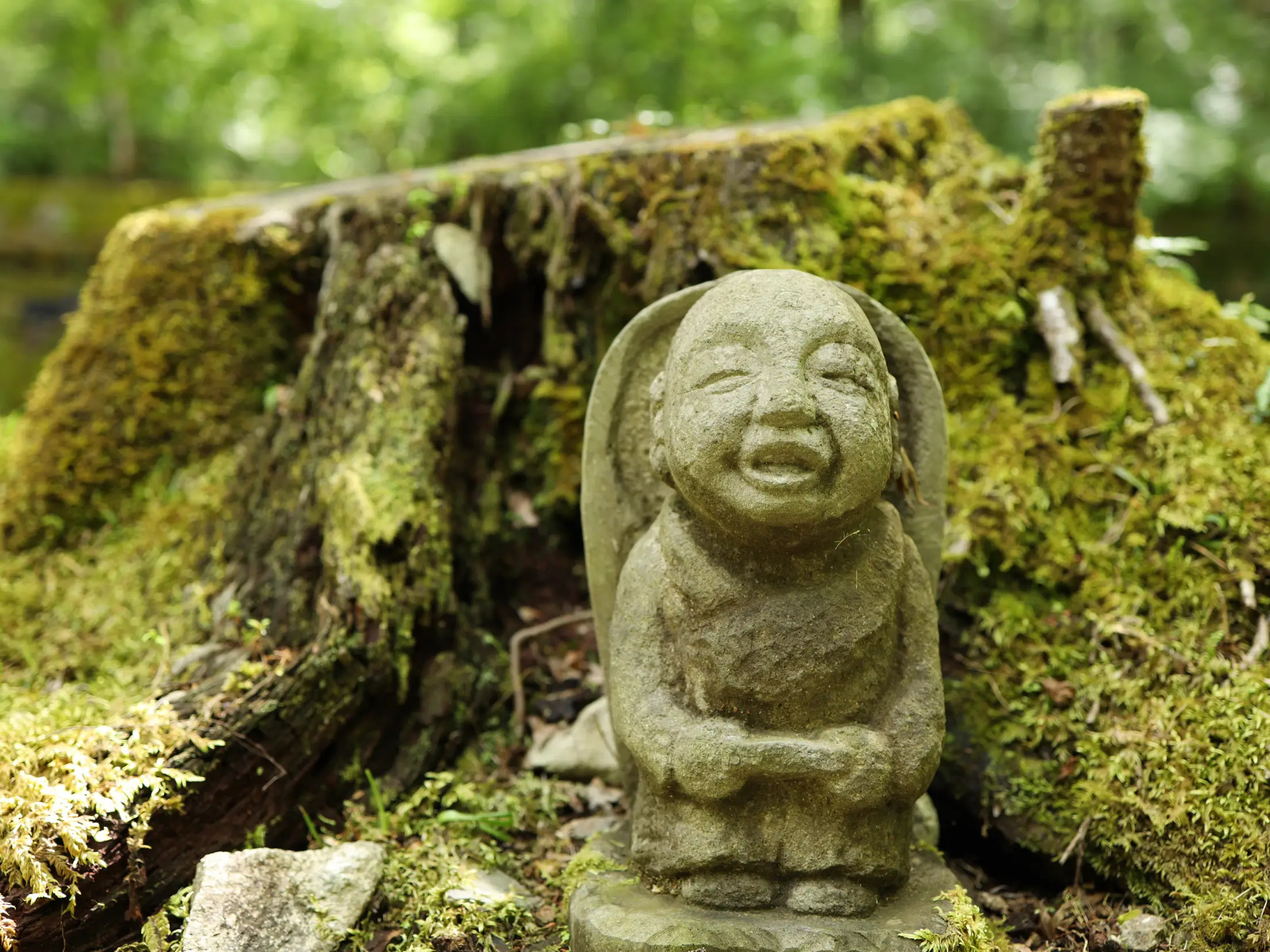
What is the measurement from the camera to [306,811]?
3.59m

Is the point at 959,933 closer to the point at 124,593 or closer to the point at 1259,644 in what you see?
the point at 1259,644

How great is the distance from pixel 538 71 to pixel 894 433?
5922mm

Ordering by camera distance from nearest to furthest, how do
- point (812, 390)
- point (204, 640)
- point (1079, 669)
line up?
point (812, 390) < point (1079, 669) < point (204, 640)

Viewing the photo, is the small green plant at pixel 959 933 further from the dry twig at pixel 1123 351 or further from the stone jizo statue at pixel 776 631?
the dry twig at pixel 1123 351

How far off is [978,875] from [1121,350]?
7.13 ft

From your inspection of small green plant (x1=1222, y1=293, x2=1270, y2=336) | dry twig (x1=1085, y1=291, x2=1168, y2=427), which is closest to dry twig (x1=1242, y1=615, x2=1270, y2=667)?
dry twig (x1=1085, y1=291, x2=1168, y2=427)

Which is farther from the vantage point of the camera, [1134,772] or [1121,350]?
[1121,350]

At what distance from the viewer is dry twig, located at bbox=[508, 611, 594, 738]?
418 cm

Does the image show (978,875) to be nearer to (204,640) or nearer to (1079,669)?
(1079,669)

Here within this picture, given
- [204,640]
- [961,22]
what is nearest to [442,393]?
[204,640]

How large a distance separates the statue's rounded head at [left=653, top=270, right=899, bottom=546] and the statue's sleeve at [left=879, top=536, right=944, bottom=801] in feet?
1.36

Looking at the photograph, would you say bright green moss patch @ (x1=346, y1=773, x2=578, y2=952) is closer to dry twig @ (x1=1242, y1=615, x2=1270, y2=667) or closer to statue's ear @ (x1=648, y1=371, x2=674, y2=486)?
statue's ear @ (x1=648, y1=371, x2=674, y2=486)

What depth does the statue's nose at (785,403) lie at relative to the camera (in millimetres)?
2617

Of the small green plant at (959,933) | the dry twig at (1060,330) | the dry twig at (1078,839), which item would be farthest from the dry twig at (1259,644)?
the small green plant at (959,933)
